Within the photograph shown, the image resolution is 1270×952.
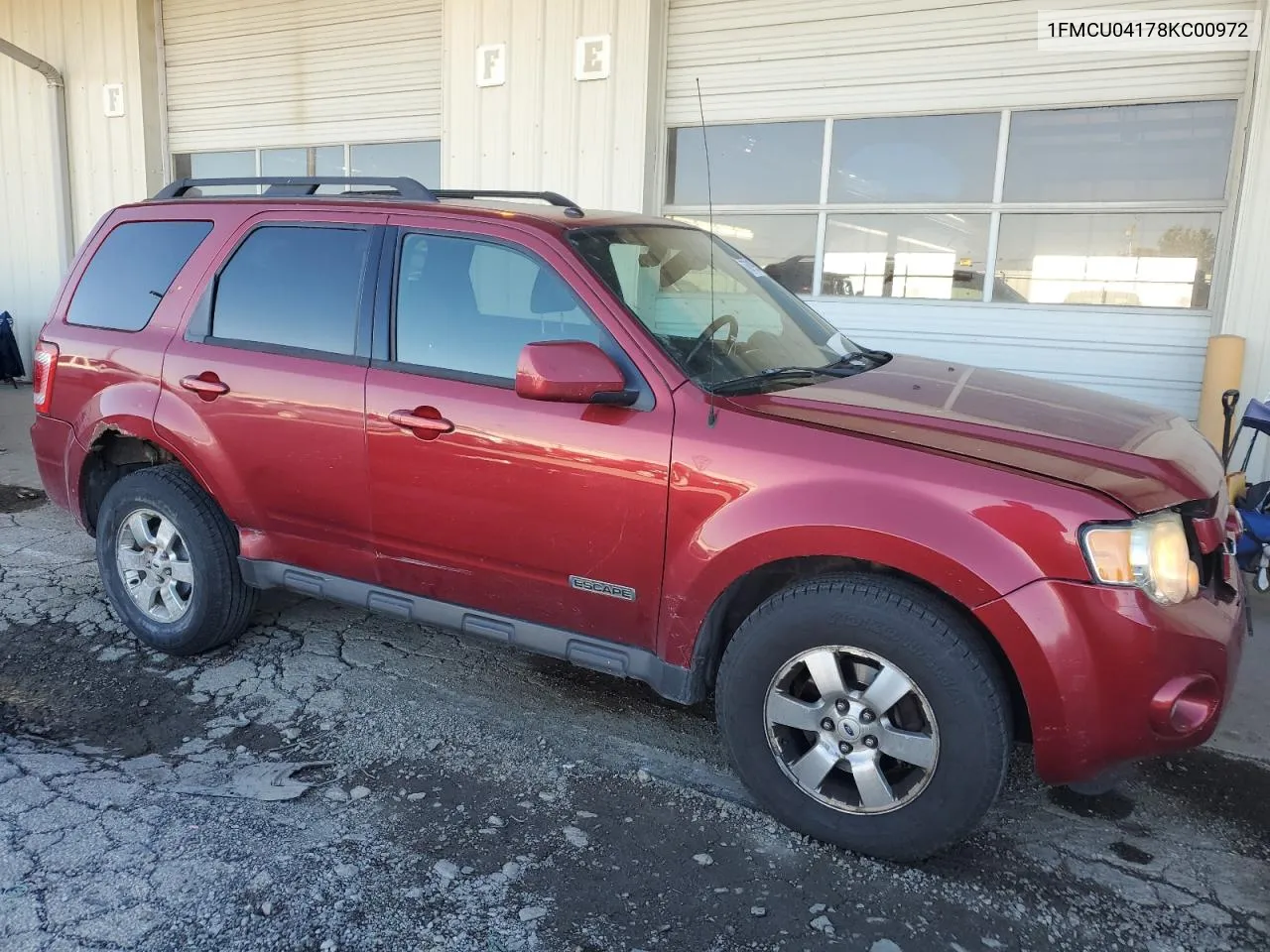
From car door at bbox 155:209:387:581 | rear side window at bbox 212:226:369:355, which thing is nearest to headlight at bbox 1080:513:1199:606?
car door at bbox 155:209:387:581

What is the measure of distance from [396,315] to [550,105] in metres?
5.38

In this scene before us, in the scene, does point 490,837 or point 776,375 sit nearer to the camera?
point 490,837

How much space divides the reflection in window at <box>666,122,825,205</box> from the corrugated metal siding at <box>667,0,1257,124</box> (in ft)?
0.45

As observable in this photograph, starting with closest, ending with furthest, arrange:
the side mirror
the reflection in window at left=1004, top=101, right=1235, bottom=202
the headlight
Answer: the headlight, the side mirror, the reflection in window at left=1004, top=101, right=1235, bottom=202

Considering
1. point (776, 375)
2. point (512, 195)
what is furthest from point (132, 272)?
point (776, 375)

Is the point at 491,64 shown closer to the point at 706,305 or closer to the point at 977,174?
the point at 977,174

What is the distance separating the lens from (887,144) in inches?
285

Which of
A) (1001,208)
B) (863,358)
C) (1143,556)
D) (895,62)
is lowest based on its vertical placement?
(1143,556)

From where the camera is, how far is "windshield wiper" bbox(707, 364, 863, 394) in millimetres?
3094

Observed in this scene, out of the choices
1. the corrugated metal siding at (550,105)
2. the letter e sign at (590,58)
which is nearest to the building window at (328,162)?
the corrugated metal siding at (550,105)

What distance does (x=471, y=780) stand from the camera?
3.20m

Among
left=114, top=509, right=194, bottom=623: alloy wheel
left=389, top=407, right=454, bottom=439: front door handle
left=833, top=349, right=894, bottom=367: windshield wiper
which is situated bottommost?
left=114, top=509, right=194, bottom=623: alloy wheel

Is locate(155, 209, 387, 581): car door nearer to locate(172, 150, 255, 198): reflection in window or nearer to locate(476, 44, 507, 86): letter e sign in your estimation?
locate(476, 44, 507, 86): letter e sign

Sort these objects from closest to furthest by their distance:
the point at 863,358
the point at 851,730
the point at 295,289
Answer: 1. the point at 851,730
2. the point at 295,289
3. the point at 863,358
